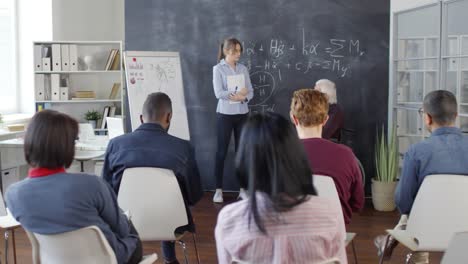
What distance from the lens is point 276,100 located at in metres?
6.14

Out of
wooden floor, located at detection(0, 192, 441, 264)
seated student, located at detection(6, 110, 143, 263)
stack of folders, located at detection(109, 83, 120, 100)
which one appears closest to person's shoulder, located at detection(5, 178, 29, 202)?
seated student, located at detection(6, 110, 143, 263)

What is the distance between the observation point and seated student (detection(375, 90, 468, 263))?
2.76m

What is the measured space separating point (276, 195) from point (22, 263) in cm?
307

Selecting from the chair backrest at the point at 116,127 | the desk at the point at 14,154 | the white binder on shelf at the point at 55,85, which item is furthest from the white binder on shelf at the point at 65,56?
the chair backrest at the point at 116,127

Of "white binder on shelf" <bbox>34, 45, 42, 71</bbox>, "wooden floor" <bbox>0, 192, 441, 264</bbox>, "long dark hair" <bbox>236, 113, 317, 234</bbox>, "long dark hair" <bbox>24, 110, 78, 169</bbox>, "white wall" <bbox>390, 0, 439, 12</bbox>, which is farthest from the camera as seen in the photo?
"white binder on shelf" <bbox>34, 45, 42, 71</bbox>

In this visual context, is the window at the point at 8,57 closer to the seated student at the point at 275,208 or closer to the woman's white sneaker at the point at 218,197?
the woman's white sneaker at the point at 218,197

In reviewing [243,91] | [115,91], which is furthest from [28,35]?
[243,91]

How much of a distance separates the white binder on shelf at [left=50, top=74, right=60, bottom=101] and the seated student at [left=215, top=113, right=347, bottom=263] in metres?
5.36

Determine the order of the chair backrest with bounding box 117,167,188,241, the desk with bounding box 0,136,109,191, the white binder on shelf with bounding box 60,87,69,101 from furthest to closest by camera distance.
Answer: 1. the white binder on shelf with bounding box 60,87,69,101
2. the desk with bounding box 0,136,109,191
3. the chair backrest with bounding box 117,167,188,241

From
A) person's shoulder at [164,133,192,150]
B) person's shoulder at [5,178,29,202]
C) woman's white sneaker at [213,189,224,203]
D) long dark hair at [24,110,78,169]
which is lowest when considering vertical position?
woman's white sneaker at [213,189,224,203]

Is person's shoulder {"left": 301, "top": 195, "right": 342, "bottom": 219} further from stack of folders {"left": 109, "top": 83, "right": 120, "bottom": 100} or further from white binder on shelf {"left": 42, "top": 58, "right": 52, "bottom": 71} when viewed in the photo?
stack of folders {"left": 109, "top": 83, "right": 120, "bottom": 100}

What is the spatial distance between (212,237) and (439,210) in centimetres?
240

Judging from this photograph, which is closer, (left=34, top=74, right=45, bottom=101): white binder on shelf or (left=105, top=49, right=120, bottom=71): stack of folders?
(left=34, top=74, right=45, bottom=101): white binder on shelf

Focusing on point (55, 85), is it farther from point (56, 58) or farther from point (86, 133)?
point (86, 133)
